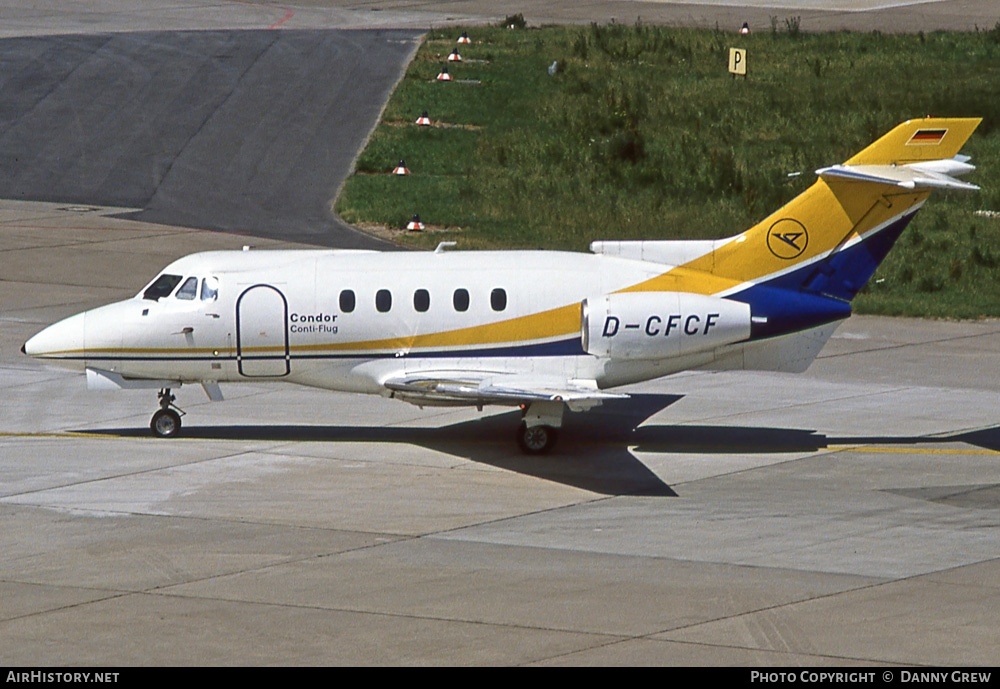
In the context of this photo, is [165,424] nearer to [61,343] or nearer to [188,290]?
[61,343]

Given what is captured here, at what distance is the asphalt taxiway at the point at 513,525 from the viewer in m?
16.5

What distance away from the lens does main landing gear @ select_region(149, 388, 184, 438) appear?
25.8 meters

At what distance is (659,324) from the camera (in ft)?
80.2

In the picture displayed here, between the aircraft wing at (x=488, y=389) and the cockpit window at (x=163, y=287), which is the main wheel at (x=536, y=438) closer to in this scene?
the aircraft wing at (x=488, y=389)

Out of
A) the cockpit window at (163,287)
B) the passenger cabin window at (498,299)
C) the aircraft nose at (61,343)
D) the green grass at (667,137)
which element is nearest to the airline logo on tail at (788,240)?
the passenger cabin window at (498,299)

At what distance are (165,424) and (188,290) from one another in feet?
7.43

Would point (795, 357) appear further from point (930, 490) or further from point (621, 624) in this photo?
point (621, 624)

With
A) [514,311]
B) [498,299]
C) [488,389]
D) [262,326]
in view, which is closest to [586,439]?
[514,311]

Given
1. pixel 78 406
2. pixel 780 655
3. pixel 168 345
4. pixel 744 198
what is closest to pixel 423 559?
pixel 780 655

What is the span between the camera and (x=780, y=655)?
15.9 metres

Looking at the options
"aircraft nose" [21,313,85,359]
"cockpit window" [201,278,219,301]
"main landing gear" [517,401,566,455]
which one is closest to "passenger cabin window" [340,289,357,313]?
"cockpit window" [201,278,219,301]

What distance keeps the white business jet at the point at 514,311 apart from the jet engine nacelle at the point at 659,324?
6cm

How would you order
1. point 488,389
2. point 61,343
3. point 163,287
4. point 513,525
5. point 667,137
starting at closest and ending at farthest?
1. point 513,525
2. point 488,389
3. point 61,343
4. point 163,287
5. point 667,137

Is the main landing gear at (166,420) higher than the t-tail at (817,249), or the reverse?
the t-tail at (817,249)
